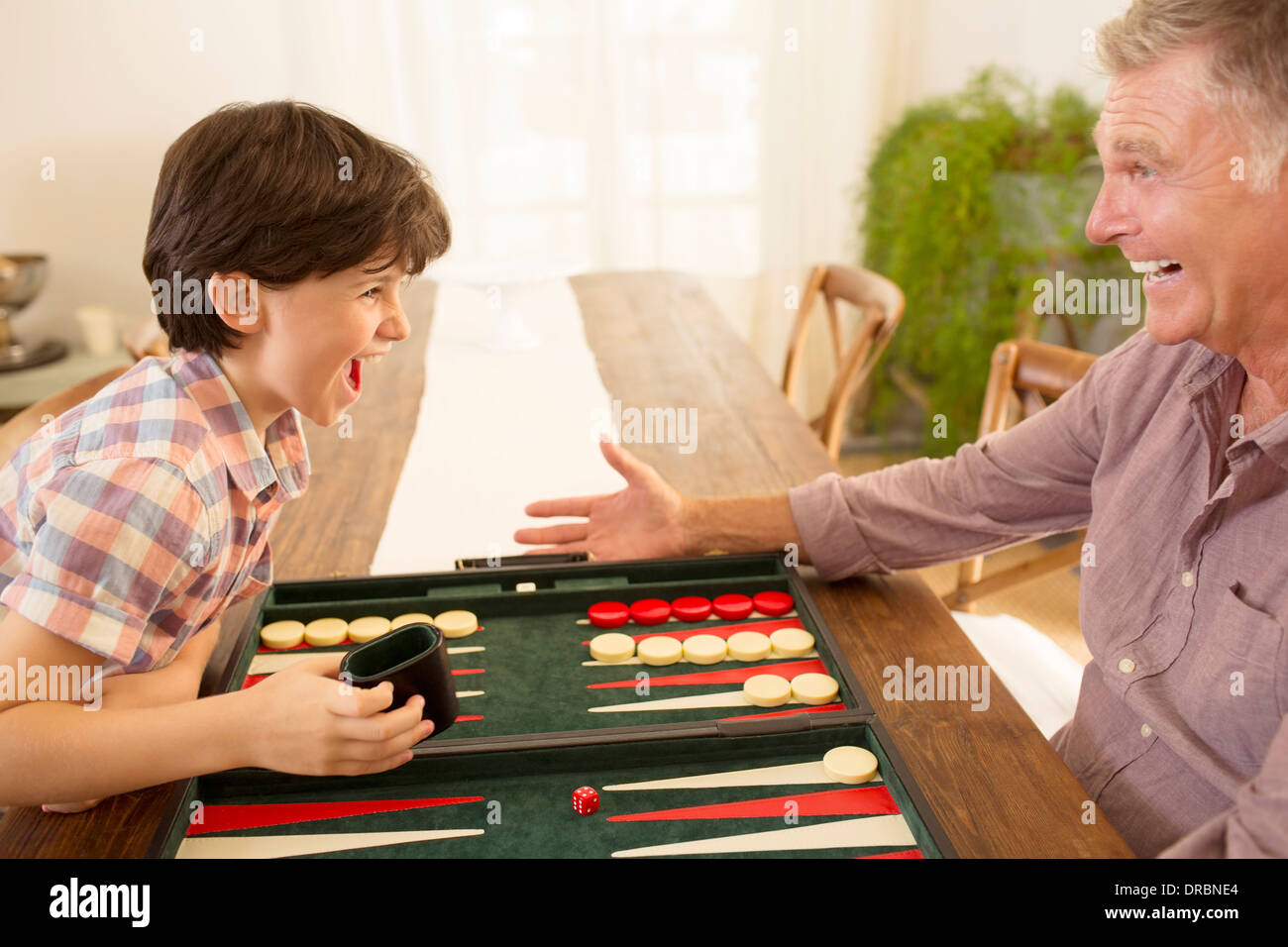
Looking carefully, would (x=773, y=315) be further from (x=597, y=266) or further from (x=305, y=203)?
(x=305, y=203)

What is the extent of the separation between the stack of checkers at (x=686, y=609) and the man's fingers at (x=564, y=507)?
264 mm

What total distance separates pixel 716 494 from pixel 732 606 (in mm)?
460

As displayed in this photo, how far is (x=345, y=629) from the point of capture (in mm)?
1462

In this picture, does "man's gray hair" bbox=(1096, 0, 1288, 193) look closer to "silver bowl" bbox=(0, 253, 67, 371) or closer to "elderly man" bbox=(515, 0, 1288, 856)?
"elderly man" bbox=(515, 0, 1288, 856)

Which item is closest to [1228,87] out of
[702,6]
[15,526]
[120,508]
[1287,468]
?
[1287,468]

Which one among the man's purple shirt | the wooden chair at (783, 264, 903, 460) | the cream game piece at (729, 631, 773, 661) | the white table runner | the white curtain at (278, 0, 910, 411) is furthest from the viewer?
the white curtain at (278, 0, 910, 411)

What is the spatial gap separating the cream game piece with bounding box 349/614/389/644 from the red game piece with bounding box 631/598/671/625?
1.08ft

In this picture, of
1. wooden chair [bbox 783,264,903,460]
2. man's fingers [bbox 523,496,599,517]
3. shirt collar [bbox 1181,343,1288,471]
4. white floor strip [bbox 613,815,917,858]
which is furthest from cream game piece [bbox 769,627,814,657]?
wooden chair [bbox 783,264,903,460]

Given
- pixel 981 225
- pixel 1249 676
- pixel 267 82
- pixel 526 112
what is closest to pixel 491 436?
pixel 1249 676

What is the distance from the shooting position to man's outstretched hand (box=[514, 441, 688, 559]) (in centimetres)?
167

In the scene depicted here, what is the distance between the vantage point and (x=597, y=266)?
462 cm

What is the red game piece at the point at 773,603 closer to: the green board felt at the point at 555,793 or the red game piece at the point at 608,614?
the red game piece at the point at 608,614

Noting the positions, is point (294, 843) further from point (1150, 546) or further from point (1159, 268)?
point (1159, 268)
